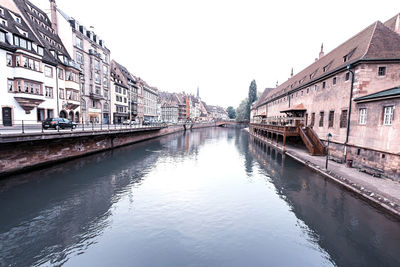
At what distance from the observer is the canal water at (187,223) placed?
7.69 m

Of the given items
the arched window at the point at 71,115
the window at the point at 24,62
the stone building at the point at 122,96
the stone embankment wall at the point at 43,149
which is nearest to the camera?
the stone embankment wall at the point at 43,149

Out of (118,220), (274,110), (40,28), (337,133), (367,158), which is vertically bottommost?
(118,220)

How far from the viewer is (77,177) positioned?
17.2 meters

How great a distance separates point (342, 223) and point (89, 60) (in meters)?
47.9

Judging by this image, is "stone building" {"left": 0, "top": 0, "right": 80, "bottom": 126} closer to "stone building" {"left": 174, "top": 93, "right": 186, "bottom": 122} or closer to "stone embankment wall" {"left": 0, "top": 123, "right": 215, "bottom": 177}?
"stone embankment wall" {"left": 0, "top": 123, "right": 215, "bottom": 177}

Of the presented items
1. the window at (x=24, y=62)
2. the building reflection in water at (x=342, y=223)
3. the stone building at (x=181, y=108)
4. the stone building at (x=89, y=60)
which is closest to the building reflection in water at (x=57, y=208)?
the building reflection in water at (x=342, y=223)

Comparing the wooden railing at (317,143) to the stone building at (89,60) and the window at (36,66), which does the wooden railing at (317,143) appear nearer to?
the stone building at (89,60)

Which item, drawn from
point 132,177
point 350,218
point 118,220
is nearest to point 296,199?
point 350,218

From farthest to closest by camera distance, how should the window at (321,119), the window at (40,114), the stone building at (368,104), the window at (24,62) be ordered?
1. the window at (40,114)
2. the window at (321,119)
3. the window at (24,62)
4. the stone building at (368,104)

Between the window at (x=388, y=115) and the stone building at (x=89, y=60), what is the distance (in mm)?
40610

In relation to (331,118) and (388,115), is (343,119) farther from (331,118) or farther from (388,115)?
(388,115)

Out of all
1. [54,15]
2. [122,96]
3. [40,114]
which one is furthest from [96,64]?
[40,114]

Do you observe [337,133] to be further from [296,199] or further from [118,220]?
[118,220]

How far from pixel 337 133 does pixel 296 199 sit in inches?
478
